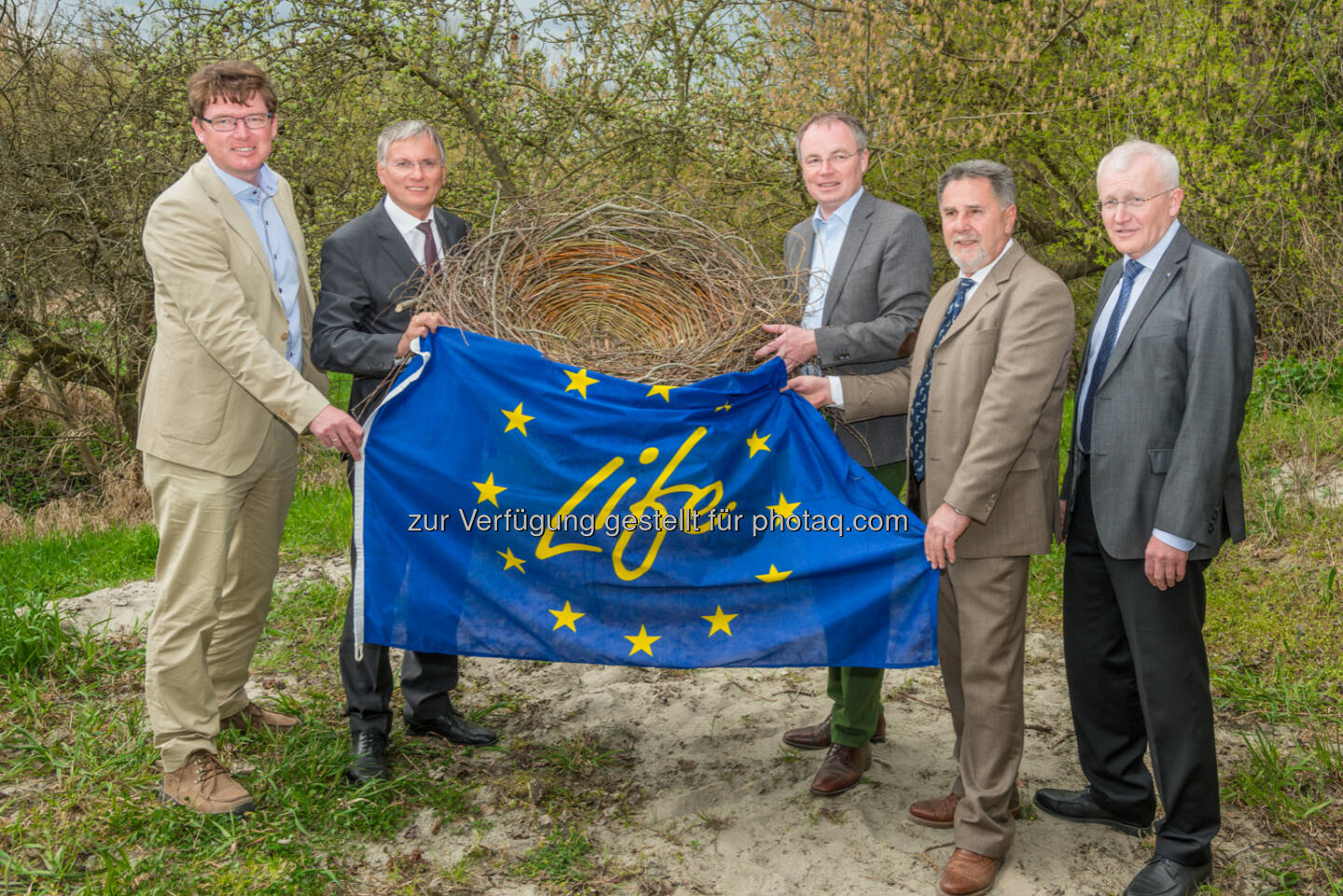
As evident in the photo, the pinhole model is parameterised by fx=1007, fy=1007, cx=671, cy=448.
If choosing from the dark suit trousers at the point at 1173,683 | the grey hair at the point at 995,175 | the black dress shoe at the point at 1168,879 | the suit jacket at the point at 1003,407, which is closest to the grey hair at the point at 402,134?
the grey hair at the point at 995,175

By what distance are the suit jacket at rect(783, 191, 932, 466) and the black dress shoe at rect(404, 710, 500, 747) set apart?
191cm

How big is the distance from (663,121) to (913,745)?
20.1 ft

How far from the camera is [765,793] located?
381 centimetres

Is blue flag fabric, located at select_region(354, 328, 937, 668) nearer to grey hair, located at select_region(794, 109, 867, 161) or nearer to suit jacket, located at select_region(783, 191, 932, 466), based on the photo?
suit jacket, located at select_region(783, 191, 932, 466)

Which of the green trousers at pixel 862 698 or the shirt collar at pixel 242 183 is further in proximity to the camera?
the green trousers at pixel 862 698

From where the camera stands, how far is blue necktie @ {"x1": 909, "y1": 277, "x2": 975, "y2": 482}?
3.23m

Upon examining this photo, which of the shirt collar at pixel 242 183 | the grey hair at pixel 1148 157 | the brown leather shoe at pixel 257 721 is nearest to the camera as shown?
the grey hair at pixel 1148 157

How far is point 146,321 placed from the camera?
30.9ft

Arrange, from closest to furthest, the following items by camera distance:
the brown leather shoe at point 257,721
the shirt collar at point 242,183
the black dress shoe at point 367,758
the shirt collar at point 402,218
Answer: the shirt collar at point 242,183 < the black dress shoe at point 367,758 < the shirt collar at point 402,218 < the brown leather shoe at point 257,721

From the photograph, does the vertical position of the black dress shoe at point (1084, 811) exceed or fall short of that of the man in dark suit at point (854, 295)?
it falls short

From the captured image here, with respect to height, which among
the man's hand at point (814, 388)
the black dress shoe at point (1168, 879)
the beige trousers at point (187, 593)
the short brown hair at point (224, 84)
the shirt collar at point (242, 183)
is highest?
the short brown hair at point (224, 84)

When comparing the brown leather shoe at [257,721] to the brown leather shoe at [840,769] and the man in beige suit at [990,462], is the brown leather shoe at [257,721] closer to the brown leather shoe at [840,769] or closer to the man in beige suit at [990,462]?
the brown leather shoe at [840,769]

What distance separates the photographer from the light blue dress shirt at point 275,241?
145 inches

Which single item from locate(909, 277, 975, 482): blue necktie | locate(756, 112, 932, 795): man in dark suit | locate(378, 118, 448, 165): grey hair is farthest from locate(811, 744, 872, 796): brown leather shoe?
locate(378, 118, 448, 165): grey hair
